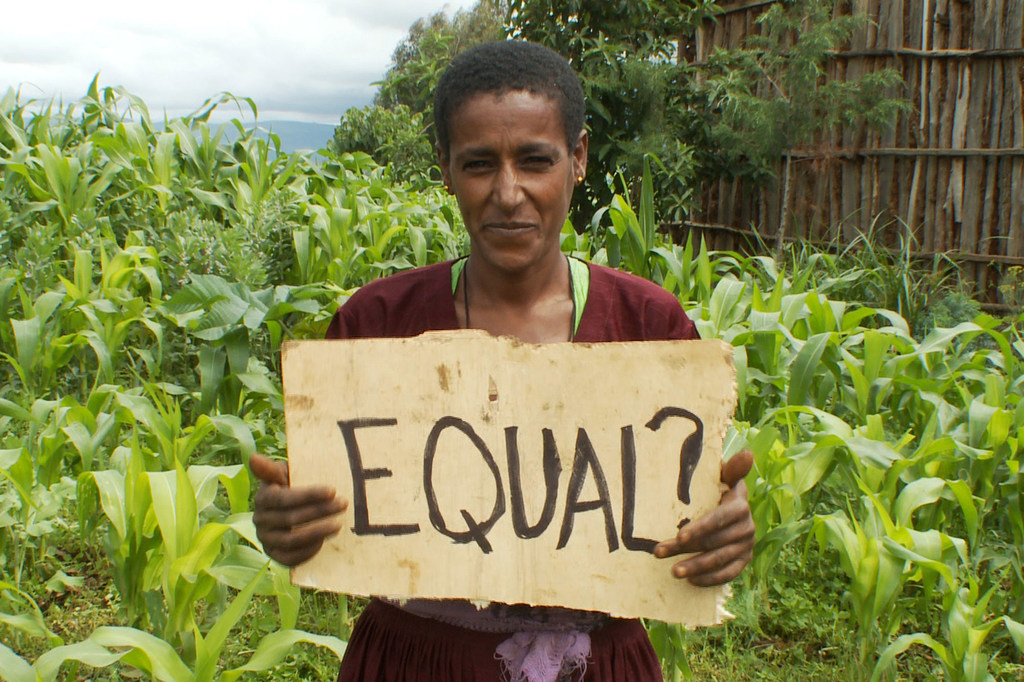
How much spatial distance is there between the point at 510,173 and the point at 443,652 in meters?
0.67

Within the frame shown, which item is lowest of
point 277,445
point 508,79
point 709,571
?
point 277,445

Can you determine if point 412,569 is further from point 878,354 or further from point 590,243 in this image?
point 590,243

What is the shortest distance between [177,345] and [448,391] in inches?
98.6

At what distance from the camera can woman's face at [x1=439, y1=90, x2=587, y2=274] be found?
3.87 feet

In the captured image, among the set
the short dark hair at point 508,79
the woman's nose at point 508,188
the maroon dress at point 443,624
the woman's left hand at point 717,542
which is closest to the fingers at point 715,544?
the woman's left hand at point 717,542

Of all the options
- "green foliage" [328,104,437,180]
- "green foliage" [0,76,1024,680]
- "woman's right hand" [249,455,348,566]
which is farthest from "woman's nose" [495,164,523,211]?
"green foliage" [328,104,437,180]

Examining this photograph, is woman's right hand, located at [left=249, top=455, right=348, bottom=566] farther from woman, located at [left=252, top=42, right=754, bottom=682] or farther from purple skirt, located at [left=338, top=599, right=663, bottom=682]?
purple skirt, located at [left=338, top=599, right=663, bottom=682]

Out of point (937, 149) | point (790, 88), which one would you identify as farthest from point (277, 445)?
point (937, 149)

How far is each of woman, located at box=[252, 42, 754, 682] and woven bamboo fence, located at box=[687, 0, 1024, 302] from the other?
4482mm

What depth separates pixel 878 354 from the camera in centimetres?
254

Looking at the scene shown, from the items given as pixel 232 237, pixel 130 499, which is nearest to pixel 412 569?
pixel 130 499

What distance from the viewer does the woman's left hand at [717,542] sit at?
1024 millimetres

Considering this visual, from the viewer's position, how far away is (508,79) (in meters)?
1.18

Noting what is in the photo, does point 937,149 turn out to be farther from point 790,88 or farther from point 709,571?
point 709,571
